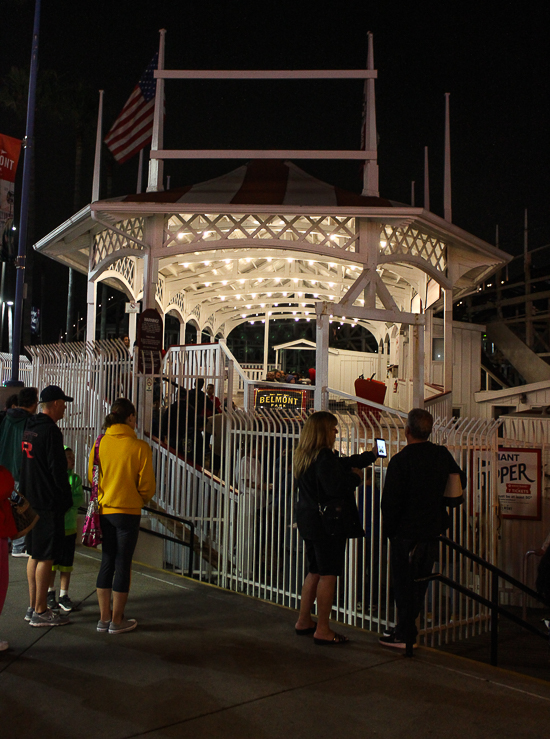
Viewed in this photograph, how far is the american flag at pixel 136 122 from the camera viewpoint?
1280 cm

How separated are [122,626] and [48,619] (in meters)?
0.65

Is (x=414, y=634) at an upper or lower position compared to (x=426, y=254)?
A: lower

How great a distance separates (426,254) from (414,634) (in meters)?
9.46

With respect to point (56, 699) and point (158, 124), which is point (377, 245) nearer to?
point (158, 124)

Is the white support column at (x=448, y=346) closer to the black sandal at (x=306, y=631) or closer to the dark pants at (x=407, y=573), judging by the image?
the dark pants at (x=407, y=573)

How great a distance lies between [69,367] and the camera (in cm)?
987

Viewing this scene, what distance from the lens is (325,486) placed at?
16.3 feet

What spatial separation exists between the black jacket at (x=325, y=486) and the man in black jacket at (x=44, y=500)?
2.00 metres

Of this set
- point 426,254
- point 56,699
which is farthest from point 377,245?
point 56,699

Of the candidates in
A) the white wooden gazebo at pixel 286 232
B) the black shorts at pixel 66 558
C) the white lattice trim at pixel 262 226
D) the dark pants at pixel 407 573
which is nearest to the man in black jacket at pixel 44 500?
the black shorts at pixel 66 558

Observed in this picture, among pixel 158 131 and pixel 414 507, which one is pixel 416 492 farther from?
pixel 158 131

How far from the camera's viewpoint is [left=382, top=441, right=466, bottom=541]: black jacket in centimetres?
496

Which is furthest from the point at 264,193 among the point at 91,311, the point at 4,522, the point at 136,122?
the point at 4,522

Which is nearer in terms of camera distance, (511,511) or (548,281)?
(511,511)
